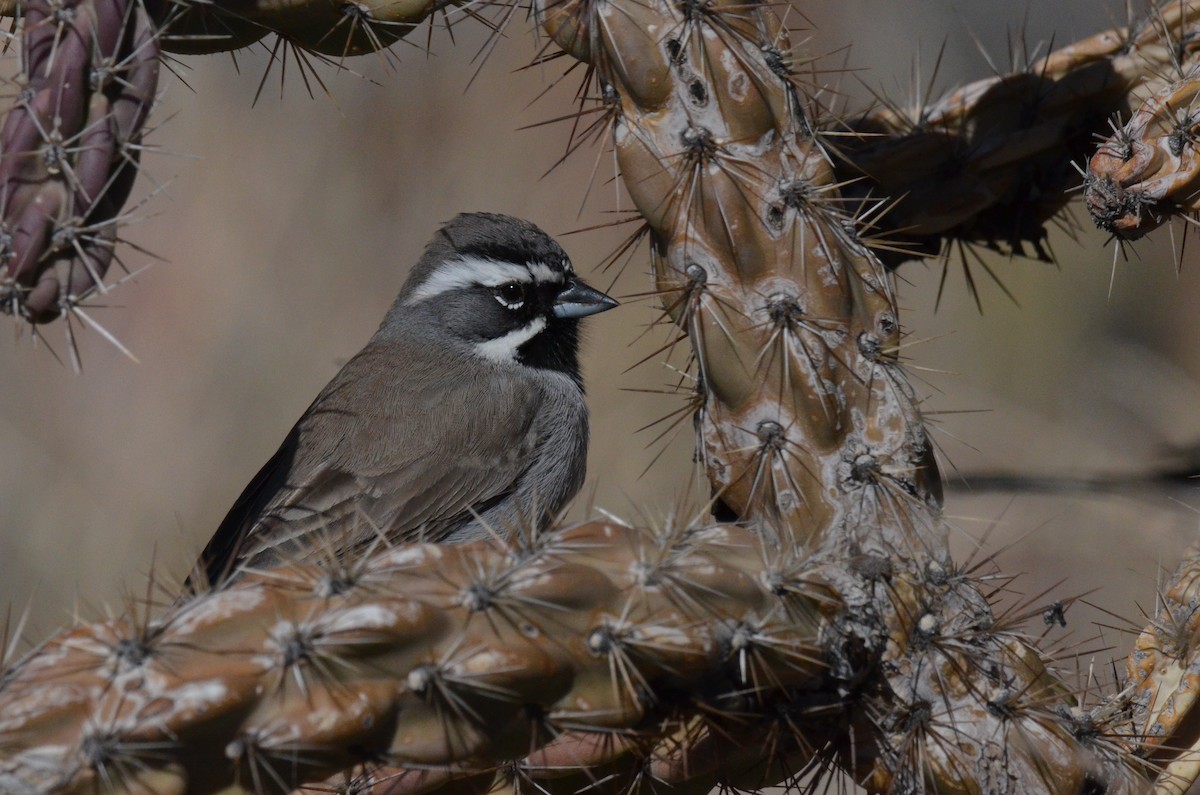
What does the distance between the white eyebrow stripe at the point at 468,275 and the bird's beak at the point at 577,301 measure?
160 millimetres

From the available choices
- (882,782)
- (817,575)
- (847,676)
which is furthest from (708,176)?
(882,782)

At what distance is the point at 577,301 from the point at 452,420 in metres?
0.70

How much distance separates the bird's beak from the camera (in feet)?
16.9

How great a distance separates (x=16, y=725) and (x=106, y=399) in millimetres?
8267

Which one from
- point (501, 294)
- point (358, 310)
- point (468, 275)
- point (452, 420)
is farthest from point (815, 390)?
point (358, 310)

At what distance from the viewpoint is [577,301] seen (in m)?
5.19

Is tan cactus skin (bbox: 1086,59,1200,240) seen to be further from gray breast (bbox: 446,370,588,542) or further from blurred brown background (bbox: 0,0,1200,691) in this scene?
blurred brown background (bbox: 0,0,1200,691)

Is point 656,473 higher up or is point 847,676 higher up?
point 847,676

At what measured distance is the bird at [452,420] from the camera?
4.88 meters

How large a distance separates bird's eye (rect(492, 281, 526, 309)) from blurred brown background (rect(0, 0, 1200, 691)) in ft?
11.5

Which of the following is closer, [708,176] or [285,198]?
[708,176]

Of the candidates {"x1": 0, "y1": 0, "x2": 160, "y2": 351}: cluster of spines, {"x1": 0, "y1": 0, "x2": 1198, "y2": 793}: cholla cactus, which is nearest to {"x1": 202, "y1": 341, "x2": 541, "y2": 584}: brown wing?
{"x1": 0, "y1": 0, "x2": 1198, "y2": 793}: cholla cactus

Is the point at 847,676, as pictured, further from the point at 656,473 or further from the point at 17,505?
the point at 17,505

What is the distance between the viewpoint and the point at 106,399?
995cm
